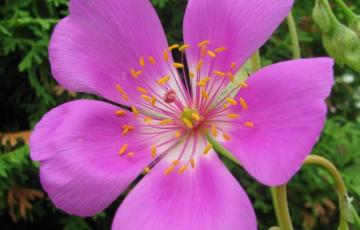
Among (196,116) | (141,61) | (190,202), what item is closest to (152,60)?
(141,61)

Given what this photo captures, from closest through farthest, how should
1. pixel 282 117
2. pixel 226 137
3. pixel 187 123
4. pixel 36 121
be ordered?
pixel 282 117, pixel 226 137, pixel 187 123, pixel 36 121

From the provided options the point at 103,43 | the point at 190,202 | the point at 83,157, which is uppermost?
the point at 103,43

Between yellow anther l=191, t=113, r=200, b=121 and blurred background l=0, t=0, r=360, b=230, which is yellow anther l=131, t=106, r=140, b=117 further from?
blurred background l=0, t=0, r=360, b=230

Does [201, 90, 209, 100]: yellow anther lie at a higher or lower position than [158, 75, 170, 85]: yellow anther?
lower

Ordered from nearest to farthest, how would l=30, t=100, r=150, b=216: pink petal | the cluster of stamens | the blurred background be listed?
l=30, t=100, r=150, b=216: pink petal → the cluster of stamens → the blurred background

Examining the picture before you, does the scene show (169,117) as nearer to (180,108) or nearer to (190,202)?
(180,108)

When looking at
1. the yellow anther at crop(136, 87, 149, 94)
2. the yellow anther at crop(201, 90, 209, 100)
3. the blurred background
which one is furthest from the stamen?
the blurred background

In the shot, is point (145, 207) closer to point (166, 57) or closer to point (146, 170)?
point (146, 170)
